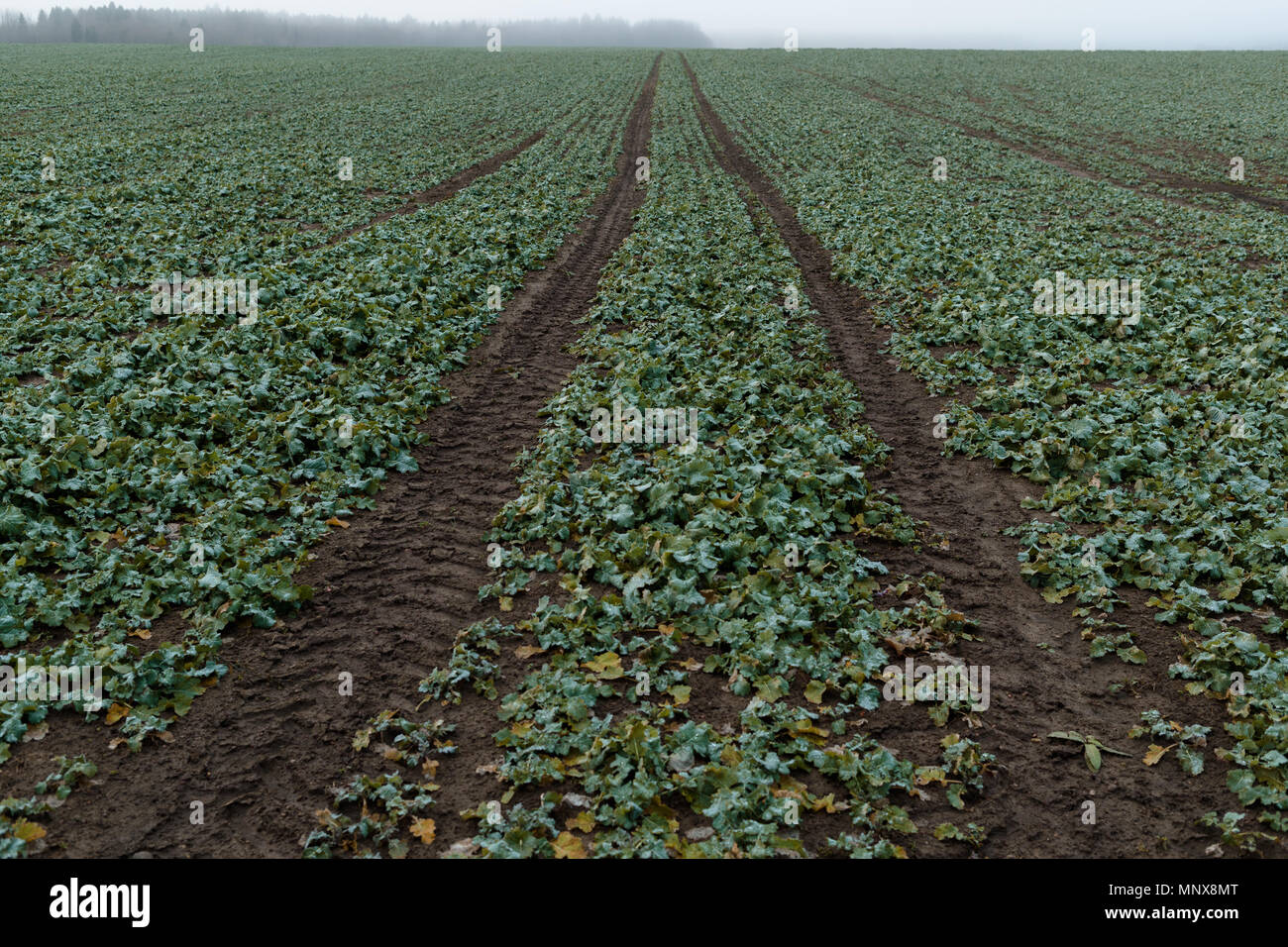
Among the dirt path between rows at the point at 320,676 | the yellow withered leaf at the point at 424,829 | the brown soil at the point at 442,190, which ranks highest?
the brown soil at the point at 442,190

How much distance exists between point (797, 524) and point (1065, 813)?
3.59m

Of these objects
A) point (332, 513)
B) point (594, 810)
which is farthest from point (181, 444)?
point (594, 810)

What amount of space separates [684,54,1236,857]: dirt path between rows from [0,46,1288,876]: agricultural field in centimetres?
4

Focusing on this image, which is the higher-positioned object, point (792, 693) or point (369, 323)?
point (369, 323)

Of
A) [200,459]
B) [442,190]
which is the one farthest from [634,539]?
[442,190]

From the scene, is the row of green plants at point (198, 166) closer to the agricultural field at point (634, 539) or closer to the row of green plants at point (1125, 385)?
the agricultural field at point (634, 539)

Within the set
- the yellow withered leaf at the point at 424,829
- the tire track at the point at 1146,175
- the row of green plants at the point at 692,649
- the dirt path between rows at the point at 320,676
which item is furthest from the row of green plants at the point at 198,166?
the tire track at the point at 1146,175

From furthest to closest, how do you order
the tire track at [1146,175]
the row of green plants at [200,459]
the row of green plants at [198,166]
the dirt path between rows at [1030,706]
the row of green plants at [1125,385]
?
the tire track at [1146,175] → the row of green plants at [198,166] → the row of green plants at [1125,385] → the row of green plants at [200,459] → the dirt path between rows at [1030,706]

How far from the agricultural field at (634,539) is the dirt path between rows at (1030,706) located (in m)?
0.04

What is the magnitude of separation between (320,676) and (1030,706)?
5.63m

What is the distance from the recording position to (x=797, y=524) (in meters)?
8.38

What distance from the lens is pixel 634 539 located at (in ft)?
26.6

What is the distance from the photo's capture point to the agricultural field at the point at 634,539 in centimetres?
556
